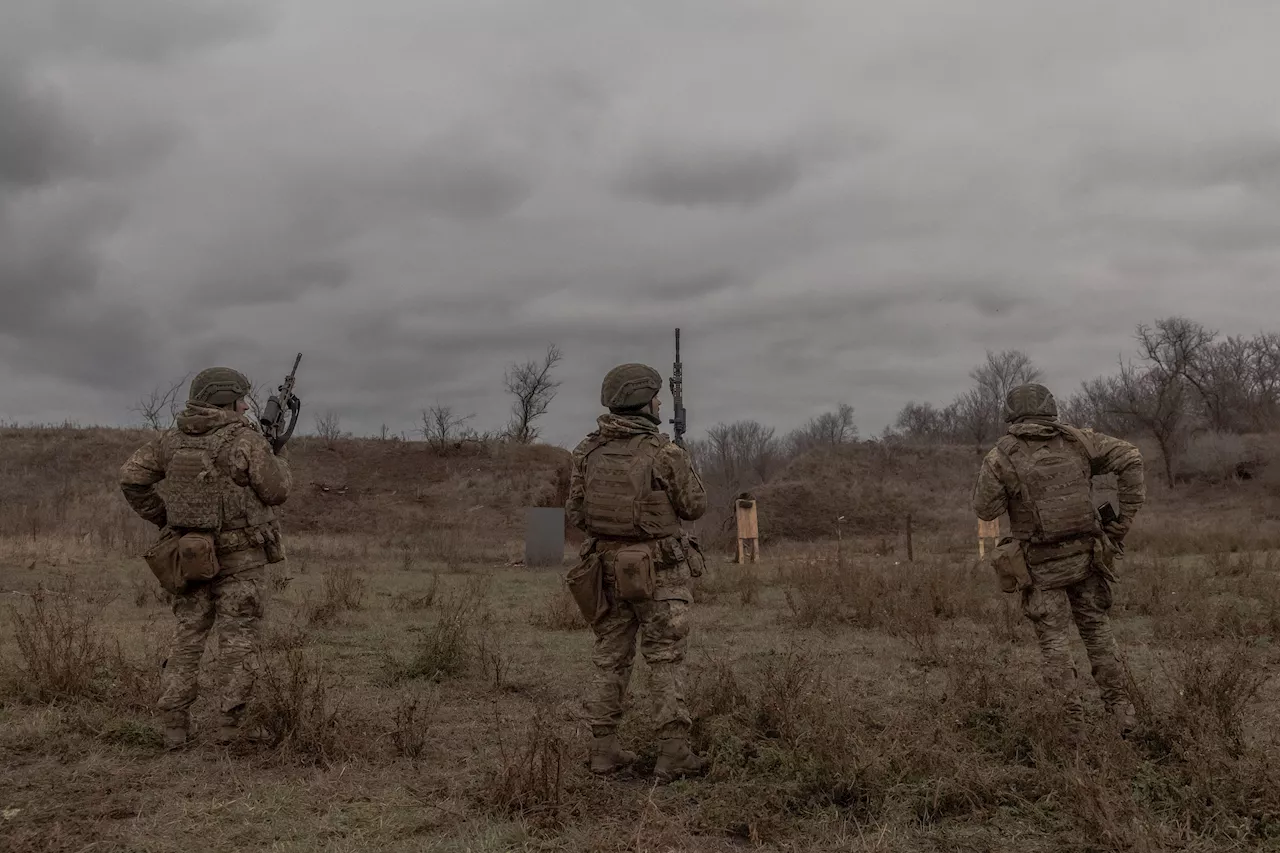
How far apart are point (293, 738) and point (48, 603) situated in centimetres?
800

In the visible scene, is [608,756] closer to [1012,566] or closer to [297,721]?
[297,721]

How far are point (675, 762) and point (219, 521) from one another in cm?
297

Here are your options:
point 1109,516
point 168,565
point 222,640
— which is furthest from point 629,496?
point 1109,516

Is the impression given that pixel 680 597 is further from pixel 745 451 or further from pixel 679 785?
pixel 745 451

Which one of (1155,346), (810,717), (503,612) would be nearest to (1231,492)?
(1155,346)

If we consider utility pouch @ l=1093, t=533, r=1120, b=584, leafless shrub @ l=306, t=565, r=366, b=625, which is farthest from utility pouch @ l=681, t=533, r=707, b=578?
leafless shrub @ l=306, t=565, r=366, b=625

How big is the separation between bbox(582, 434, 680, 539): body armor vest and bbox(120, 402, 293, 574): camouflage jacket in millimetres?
1879

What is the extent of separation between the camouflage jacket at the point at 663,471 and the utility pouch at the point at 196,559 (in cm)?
208

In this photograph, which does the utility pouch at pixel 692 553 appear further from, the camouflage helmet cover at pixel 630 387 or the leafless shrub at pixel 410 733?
the leafless shrub at pixel 410 733

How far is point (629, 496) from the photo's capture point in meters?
4.79

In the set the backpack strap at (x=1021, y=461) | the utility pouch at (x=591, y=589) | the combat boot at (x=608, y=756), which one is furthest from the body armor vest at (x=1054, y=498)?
the combat boot at (x=608, y=756)

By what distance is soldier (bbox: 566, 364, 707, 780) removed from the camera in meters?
4.62

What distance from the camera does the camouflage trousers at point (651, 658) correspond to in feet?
15.1

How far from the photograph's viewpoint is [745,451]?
6106cm
